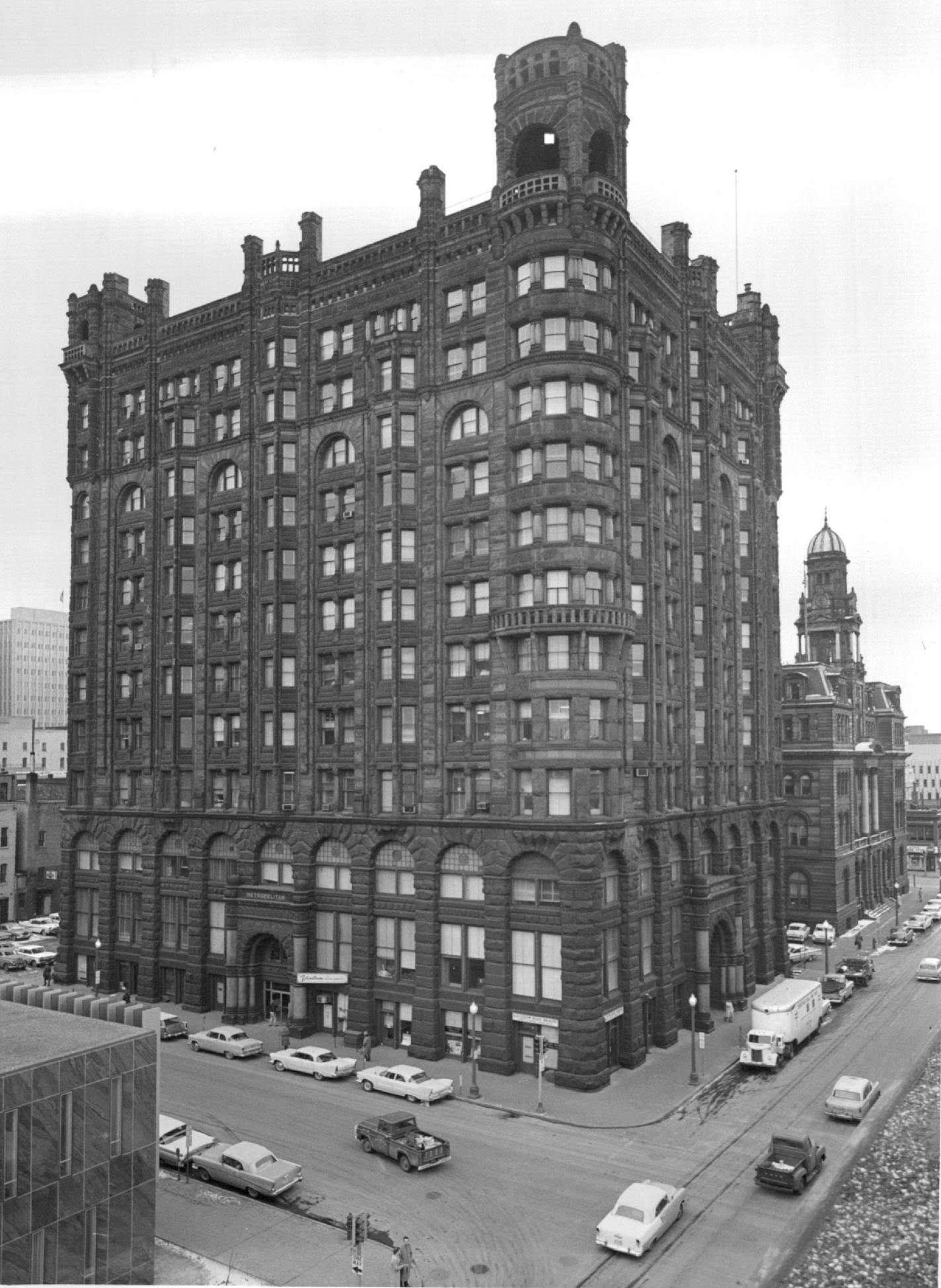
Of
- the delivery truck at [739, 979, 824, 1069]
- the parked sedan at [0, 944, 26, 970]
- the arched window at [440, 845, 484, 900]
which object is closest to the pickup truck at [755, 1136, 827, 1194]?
the delivery truck at [739, 979, 824, 1069]

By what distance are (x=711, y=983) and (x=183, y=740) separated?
126 feet

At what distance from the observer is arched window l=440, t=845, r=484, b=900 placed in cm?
5725

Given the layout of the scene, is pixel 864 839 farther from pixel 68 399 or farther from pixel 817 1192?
pixel 68 399

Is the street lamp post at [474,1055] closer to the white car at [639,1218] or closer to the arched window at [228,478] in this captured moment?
the white car at [639,1218]

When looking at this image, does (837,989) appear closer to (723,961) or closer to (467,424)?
(723,961)

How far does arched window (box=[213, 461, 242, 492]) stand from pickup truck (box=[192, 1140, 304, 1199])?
42331mm

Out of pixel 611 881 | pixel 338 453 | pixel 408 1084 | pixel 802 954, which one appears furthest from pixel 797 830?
A: pixel 408 1084

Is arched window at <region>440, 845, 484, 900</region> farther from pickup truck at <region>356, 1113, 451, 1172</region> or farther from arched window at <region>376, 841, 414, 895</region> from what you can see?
pickup truck at <region>356, 1113, 451, 1172</region>

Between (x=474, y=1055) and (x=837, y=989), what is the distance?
32.7 m

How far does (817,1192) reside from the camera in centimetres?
3931

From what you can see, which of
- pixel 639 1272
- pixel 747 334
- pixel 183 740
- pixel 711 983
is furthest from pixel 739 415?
pixel 639 1272

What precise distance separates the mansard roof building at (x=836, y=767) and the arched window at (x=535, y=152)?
191 ft

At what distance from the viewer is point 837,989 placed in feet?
237

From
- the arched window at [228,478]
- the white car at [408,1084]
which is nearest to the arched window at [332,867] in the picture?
the white car at [408,1084]
